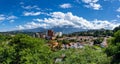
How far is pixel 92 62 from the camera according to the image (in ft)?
88.3

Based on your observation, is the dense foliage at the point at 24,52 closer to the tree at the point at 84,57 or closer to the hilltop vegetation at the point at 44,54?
the hilltop vegetation at the point at 44,54

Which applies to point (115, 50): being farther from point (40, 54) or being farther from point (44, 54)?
point (40, 54)

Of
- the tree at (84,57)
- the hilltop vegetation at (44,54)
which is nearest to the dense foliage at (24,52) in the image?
the hilltop vegetation at (44,54)

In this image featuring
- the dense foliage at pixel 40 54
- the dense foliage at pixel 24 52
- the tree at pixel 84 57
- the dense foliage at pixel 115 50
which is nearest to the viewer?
the tree at pixel 84 57

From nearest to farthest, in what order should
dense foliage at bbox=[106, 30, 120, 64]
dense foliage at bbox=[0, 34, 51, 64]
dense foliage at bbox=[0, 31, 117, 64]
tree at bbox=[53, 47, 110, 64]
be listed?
tree at bbox=[53, 47, 110, 64] → dense foliage at bbox=[0, 31, 117, 64] → dense foliage at bbox=[0, 34, 51, 64] → dense foliage at bbox=[106, 30, 120, 64]

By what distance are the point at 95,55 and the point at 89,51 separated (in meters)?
0.75

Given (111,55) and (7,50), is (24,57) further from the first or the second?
(111,55)

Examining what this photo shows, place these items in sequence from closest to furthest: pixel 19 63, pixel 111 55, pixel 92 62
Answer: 1. pixel 92 62
2. pixel 19 63
3. pixel 111 55

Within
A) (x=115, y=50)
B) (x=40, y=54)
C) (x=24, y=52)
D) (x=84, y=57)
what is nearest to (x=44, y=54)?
(x=40, y=54)

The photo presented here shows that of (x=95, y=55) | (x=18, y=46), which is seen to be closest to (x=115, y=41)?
(x=95, y=55)

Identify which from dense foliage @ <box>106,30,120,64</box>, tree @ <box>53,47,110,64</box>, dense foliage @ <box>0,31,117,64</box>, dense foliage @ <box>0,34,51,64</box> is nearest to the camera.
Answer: tree @ <box>53,47,110,64</box>

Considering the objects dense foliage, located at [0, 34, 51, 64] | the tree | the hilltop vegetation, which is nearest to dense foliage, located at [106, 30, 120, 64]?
the hilltop vegetation

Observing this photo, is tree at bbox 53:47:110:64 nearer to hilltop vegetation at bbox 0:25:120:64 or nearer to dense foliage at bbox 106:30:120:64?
hilltop vegetation at bbox 0:25:120:64

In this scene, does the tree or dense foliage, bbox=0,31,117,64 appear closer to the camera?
the tree
